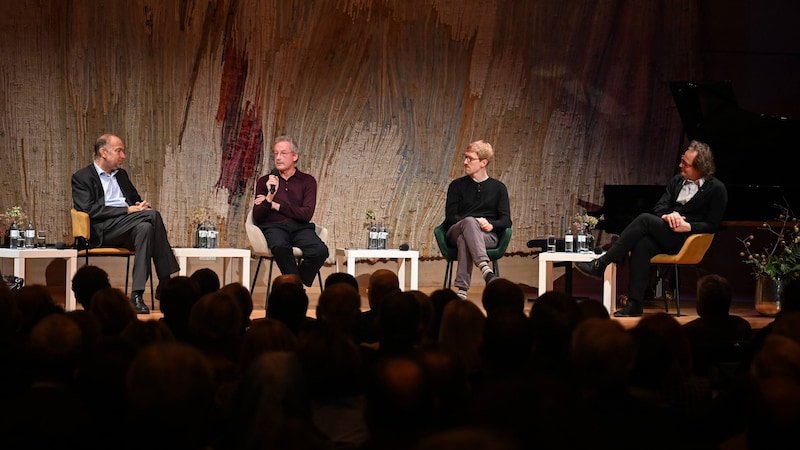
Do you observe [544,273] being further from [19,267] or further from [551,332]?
[551,332]

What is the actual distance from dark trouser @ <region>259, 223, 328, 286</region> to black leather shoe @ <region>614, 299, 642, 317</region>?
187cm

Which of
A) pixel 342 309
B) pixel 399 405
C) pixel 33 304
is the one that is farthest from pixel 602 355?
pixel 33 304

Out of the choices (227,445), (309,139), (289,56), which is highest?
(289,56)

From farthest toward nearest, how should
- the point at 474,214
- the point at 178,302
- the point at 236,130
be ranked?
the point at 236,130
the point at 474,214
the point at 178,302

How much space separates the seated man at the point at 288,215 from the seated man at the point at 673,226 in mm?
1762

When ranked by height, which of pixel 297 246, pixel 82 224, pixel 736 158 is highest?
pixel 736 158

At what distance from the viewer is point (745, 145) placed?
618 cm

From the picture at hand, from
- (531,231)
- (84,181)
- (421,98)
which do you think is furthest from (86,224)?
(531,231)

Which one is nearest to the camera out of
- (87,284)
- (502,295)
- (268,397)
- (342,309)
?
(268,397)

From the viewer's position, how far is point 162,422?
1.55 meters

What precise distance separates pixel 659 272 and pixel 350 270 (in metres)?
2.29

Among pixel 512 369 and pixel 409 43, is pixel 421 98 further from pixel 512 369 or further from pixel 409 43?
pixel 512 369

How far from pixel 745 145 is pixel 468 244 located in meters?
2.10

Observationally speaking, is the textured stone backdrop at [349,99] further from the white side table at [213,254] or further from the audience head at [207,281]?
the audience head at [207,281]
